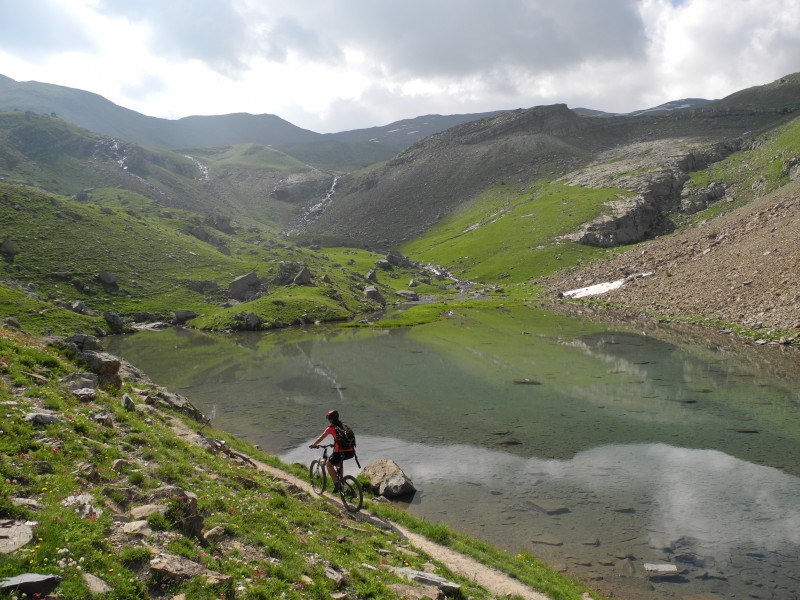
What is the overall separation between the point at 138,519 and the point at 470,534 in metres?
14.0

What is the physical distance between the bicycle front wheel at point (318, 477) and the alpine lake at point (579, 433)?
4.59 meters

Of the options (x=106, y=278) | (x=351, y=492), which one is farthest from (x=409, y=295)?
(x=351, y=492)

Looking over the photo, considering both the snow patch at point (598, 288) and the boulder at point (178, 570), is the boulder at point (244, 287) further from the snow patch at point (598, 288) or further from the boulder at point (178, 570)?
the boulder at point (178, 570)

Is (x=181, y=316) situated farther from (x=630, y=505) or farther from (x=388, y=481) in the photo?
(x=630, y=505)

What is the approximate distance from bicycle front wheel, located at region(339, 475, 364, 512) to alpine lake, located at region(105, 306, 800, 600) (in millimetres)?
3164

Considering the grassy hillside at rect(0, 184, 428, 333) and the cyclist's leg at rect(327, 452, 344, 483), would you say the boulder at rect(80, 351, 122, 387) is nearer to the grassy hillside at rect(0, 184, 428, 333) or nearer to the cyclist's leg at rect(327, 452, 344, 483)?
the cyclist's leg at rect(327, 452, 344, 483)

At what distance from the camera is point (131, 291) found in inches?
4424

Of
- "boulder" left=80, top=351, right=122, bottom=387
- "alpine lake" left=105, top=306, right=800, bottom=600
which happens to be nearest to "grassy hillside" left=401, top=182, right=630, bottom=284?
"alpine lake" left=105, top=306, right=800, bottom=600

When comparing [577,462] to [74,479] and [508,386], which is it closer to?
[508,386]

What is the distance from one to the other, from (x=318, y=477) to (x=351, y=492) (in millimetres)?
2239

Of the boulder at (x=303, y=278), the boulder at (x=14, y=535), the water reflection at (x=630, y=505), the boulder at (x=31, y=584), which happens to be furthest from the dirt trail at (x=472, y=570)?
the boulder at (x=303, y=278)

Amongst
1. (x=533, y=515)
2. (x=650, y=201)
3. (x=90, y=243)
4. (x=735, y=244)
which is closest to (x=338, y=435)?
(x=533, y=515)

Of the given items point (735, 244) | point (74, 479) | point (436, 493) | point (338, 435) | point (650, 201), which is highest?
point (650, 201)

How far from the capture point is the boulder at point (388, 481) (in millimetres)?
25344
